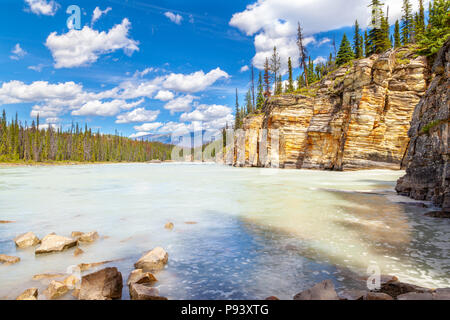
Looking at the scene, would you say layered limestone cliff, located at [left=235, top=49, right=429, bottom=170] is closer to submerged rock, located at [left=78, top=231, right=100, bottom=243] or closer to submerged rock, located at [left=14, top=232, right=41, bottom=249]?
submerged rock, located at [left=78, top=231, right=100, bottom=243]

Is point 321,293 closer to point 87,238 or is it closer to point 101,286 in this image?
point 101,286

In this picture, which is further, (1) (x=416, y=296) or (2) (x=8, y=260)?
(2) (x=8, y=260)

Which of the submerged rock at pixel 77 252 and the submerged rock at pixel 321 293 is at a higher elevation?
the submerged rock at pixel 321 293

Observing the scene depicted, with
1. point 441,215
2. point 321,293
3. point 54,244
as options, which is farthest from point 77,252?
point 441,215

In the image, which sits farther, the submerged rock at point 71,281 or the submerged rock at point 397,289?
the submerged rock at point 71,281

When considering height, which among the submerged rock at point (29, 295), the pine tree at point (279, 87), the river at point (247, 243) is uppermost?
the pine tree at point (279, 87)

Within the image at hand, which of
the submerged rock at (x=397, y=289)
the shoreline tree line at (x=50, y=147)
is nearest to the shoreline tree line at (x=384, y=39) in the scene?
the submerged rock at (x=397, y=289)

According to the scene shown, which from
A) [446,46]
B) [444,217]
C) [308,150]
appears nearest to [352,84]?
[308,150]

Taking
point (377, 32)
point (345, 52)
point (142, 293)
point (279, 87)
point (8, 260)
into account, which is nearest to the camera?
point (142, 293)

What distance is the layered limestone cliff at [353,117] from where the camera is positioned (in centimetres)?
3112

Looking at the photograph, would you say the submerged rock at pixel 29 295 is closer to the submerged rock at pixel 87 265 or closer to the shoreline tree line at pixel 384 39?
the submerged rock at pixel 87 265

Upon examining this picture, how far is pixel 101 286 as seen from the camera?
4152 mm

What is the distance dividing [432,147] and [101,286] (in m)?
14.9

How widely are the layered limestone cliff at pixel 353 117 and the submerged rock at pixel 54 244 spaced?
33424 millimetres
